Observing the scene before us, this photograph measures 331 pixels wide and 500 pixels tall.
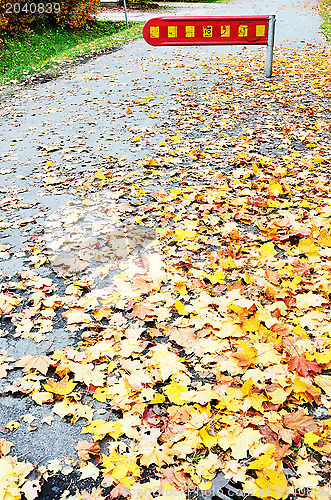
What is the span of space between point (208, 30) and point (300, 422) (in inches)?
306

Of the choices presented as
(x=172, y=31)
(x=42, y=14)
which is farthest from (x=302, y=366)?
(x=42, y=14)

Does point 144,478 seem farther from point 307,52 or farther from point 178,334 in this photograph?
point 307,52

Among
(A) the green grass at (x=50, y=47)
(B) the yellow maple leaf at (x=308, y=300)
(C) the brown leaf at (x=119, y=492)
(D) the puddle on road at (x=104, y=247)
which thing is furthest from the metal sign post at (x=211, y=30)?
(C) the brown leaf at (x=119, y=492)

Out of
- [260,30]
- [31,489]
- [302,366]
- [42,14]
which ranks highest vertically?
[42,14]

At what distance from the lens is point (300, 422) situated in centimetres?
196

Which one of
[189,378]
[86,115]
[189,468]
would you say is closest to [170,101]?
[86,115]

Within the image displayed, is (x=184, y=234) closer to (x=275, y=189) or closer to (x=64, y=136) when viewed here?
(x=275, y=189)

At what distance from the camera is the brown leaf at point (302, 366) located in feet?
7.19

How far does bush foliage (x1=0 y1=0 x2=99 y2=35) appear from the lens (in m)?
12.0

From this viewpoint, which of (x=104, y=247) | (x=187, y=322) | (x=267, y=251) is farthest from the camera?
(x=104, y=247)

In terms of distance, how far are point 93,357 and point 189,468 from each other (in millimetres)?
888

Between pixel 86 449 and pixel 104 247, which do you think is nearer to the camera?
pixel 86 449

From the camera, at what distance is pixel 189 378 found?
2242 millimetres

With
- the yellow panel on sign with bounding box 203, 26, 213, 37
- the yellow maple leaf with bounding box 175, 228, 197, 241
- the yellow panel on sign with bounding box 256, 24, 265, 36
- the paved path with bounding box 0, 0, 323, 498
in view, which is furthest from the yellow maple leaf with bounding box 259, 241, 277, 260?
the yellow panel on sign with bounding box 256, 24, 265, 36
